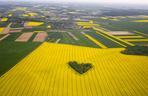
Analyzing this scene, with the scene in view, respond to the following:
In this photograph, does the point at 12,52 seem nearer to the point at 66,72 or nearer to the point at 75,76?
the point at 66,72

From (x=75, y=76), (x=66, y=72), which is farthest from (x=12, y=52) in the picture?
(x=75, y=76)

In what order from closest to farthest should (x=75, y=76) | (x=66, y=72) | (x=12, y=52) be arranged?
(x=75, y=76) < (x=66, y=72) < (x=12, y=52)

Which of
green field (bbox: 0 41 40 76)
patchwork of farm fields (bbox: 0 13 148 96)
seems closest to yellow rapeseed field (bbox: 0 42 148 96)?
patchwork of farm fields (bbox: 0 13 148 96)

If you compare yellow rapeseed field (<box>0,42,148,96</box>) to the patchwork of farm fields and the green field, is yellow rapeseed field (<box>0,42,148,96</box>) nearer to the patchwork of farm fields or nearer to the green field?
the patchwork of farm fields

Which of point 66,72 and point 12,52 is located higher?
point 66,72

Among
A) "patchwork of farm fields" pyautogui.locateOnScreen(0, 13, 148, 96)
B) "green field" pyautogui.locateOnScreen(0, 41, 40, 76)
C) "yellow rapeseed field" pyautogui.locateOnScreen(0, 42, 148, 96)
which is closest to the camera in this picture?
"yellow rapeseed field" pyautogui.locateOnScreen(0, 42, 148, 96)

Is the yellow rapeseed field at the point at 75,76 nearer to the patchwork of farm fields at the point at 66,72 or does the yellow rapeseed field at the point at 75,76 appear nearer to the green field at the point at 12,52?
the patchwork of farm fields at the point at 66,72

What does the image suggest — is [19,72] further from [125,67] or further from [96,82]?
[125,67]

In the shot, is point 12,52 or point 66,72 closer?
point 66,72

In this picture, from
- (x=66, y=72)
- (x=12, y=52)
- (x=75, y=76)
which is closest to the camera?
(x=75, y=76)
